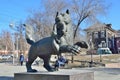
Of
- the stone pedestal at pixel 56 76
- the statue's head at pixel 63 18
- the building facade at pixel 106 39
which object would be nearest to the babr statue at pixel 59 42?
the statue's head at pixel 63 18

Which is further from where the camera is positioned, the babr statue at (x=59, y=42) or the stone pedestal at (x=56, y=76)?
the babr statue at (x=59, y=42)

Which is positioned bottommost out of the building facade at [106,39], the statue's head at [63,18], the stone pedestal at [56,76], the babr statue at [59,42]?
the stone pedestal at [56,76]

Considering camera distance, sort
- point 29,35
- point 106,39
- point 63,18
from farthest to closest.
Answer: point 106,39 → point 29,35 → point 63,18

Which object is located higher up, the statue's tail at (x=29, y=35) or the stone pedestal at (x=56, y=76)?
the statue's tail at (x=29, y=35)

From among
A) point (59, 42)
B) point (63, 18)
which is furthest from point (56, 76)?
point (63, 18)

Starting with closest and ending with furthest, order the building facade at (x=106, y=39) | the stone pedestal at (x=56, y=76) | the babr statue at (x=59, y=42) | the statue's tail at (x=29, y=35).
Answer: the stone pedestal at (x=56, y=76), the babr statue at (x=59, y=42), the statue's tail at (x=29, y=35), the building facade at (x=106, y=39)

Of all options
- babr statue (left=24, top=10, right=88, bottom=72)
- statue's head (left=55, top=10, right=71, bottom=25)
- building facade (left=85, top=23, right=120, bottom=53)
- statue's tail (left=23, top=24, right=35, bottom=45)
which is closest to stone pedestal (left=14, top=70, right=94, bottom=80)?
babr statue (left=24, top=10, right=88, bottom=72)

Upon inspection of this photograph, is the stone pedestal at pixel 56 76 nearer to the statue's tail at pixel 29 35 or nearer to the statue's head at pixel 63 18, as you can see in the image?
the statue's tail at pixel 29 35

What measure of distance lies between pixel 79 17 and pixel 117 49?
43497 millimetres

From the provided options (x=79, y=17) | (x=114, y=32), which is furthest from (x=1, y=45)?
(x=79, y=17)

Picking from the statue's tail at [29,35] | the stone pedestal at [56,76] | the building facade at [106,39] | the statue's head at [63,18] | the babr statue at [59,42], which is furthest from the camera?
the building facade at [106,39]

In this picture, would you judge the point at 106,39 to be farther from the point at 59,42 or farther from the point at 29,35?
the point at 59,42

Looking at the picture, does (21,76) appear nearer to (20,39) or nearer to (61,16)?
(61,16)

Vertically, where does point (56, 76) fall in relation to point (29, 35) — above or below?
below
